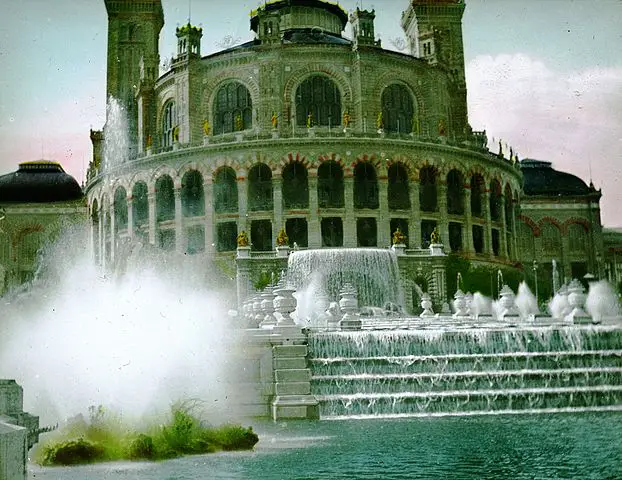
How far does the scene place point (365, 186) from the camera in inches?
2440

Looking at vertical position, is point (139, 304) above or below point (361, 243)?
below

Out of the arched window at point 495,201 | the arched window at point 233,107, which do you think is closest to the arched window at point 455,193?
the arched window at point 495,201

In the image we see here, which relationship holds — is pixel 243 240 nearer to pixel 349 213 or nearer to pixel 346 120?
pixel 349 213

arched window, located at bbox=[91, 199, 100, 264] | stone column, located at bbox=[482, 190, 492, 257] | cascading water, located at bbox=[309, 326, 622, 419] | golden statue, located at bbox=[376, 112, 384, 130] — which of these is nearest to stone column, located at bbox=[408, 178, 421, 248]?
golden statue, located at bbox=[376, 112, 384, 130]

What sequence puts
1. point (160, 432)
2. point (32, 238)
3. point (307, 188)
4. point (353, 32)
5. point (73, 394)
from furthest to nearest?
1. point (32, 238)
2. point (353, 32)
3. point (307, 188)
4. point (73, 394)
5. point (160, 432)

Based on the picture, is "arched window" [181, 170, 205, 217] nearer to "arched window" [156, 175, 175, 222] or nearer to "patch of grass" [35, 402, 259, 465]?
"arched window" [156, 175, 175, 222]

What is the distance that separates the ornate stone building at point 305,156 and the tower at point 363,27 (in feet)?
0.37

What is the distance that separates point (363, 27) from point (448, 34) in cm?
1322

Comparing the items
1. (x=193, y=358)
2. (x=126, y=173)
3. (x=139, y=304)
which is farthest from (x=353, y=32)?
(x=193, y=358)

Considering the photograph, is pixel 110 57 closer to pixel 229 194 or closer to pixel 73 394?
pixel 229 194

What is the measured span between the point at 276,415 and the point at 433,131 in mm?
47589

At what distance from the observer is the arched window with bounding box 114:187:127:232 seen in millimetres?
65750

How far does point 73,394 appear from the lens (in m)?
19.9

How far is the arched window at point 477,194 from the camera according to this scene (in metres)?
64.6
